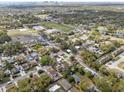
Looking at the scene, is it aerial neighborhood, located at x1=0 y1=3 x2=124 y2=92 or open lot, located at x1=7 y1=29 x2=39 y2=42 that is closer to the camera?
aerial neighborhood, located at x1=0 y1=3 x2=124 y2=92

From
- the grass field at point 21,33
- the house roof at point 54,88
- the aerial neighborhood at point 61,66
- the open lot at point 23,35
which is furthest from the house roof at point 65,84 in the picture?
the grass field at point 21,33

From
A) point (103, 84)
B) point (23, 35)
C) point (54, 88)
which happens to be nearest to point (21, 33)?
point (23, 35)

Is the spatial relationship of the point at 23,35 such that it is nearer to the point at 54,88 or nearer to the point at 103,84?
the point at 54,88

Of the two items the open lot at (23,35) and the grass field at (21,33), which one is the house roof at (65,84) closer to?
the open lot at (23,35)

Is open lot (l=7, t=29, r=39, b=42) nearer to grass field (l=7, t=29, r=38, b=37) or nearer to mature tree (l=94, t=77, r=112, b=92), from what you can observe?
grass field (l=7, t=29, r=38, b=37)

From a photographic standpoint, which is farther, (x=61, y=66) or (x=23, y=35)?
(x=23, y=35)

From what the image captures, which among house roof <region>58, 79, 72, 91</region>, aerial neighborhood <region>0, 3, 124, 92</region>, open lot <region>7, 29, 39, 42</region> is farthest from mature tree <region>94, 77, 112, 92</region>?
open lot <region>7, 29, 39, 42</region>

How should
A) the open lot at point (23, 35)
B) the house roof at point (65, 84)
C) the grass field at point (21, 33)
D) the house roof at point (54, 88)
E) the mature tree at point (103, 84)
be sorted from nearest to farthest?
1. the mature tree at point (103, 84)
2. the house roof at point (54, 88)
3. the house roof at point (65, 84)
4. the open lot at point (23, 35)
5. the grass field at point (21, 33)

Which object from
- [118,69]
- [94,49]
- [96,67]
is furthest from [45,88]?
[94,49]

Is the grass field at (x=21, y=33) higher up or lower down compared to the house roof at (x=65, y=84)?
higher up

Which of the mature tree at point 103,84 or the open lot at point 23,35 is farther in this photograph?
the open lot at point 23,35

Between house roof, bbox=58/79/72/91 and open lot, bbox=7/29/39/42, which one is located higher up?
open lot, bbox=7/29/39/42

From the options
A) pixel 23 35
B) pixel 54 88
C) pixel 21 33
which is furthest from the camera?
pixel 21 33

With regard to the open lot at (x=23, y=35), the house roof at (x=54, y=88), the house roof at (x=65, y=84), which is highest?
the open lot at (x=23, y=35)
